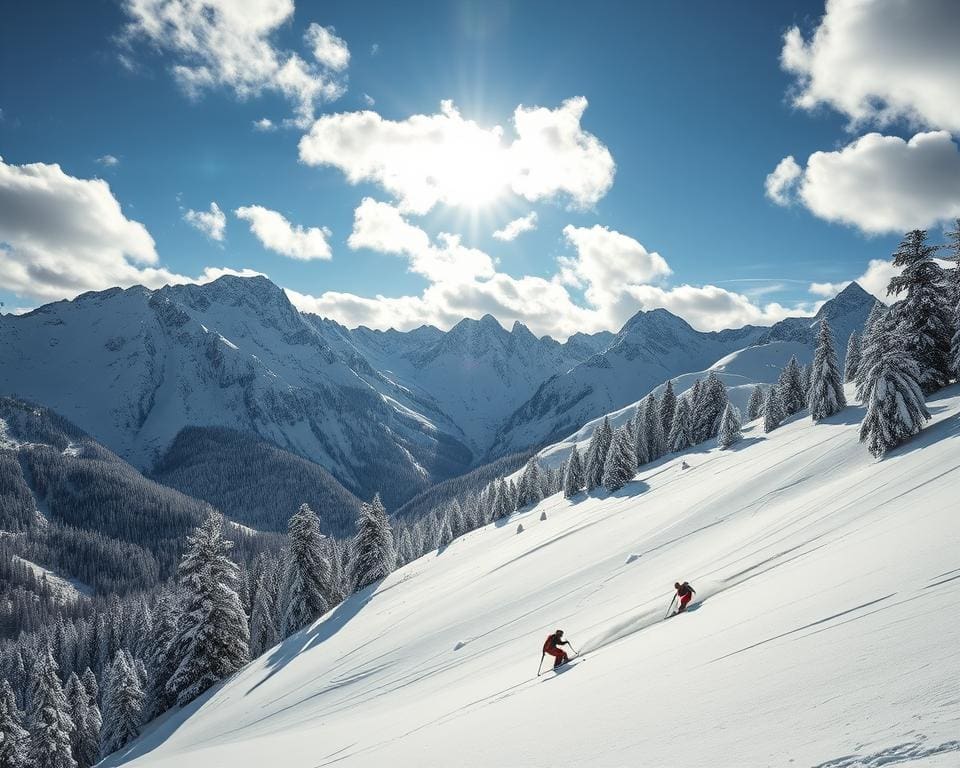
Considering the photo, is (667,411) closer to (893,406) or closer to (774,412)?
(774,412)

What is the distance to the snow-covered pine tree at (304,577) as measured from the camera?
4219 centimetres

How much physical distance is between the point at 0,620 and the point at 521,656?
170m

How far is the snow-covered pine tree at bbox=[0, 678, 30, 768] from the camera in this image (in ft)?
117

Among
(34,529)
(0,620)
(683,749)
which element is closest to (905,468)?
(683,749)

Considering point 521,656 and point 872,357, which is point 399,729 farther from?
point 872,357

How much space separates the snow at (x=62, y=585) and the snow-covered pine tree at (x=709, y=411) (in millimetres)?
172409

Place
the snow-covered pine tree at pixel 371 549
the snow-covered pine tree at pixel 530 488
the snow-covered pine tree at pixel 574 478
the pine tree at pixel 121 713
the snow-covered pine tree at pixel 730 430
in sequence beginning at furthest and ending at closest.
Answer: the snow-covered pine tree at pixel 530 488 → the snow-covered pine tree at pixel 574 478 → the snow-covered pine tree at pixel 730 430 → the snow-covered pine tree at pixel 371 549 → the pine tree at pixel 121 713

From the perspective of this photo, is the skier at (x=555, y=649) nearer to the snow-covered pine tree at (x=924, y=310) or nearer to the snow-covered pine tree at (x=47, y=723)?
the snow-covered pine tree at (x=924, y=310)

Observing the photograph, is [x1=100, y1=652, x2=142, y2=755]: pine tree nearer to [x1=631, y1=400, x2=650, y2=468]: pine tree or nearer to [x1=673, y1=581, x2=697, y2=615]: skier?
[x1=673, y1=581, x2=697, y2=615]: skier

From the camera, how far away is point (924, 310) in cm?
2859

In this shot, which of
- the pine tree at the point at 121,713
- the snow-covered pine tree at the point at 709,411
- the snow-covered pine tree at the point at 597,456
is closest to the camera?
the pine tree at the point at 121,713

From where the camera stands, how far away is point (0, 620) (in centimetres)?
12438

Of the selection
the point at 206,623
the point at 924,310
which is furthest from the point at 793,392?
the point at 206,623

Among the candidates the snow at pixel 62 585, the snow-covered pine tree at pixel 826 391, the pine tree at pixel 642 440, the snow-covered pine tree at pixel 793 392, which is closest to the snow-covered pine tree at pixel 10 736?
the snow-covered pine tree at pixel 826 391
